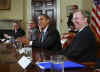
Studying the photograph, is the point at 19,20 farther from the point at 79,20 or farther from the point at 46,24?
the point at 79,20

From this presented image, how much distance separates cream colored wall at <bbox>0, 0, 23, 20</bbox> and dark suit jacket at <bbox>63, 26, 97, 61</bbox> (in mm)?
6719

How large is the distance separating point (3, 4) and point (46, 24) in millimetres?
5883

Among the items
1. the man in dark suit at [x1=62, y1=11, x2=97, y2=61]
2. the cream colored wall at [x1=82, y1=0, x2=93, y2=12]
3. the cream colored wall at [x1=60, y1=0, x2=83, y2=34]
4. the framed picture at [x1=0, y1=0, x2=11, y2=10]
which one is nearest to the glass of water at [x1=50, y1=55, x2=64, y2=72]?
the man in dark suit at [x1=62, y1=11, x2=97, y2=61]

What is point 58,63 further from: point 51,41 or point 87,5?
point 87,5

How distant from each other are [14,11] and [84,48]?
7030 mm

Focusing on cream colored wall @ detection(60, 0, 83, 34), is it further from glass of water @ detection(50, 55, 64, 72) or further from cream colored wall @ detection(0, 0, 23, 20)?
glass of water @ detection(50, 55, 64, 72)

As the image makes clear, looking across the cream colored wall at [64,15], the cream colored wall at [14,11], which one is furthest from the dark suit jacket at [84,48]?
the cream colored wall at [14,11]

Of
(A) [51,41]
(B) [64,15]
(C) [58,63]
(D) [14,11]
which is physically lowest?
(A) [51,41]

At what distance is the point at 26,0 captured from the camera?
8.83m

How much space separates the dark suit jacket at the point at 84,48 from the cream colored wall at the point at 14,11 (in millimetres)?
6719

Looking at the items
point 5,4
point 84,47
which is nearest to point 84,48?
point 84,47

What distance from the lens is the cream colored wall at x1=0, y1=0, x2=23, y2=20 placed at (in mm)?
8680

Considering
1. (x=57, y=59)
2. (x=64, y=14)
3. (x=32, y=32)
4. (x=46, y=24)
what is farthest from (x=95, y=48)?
(x=64, y=14)

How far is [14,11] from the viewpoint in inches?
344
